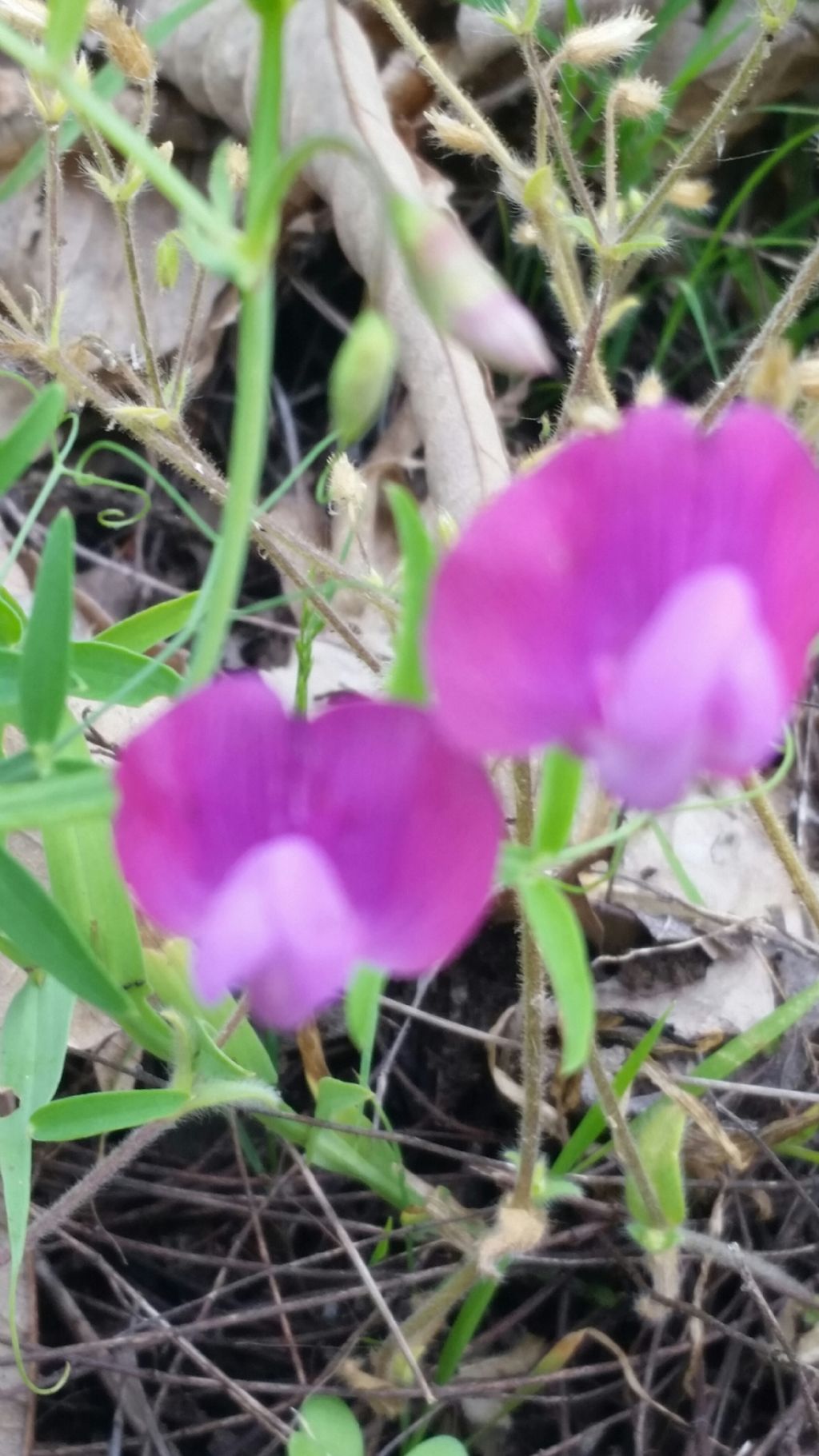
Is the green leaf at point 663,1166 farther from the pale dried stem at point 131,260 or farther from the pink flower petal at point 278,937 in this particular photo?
the pale dried stem at point 131,260

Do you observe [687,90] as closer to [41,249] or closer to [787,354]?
[41,249]

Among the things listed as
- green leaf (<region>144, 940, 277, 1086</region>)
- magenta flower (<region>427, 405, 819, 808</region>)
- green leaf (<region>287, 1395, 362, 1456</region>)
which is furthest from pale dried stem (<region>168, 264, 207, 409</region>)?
green leaf (<region>287, 1395, 362, 1456</region>)

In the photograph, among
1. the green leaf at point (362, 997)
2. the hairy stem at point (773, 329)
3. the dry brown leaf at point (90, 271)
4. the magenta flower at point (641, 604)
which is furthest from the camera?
the dry brown leaf at point (90, 271)

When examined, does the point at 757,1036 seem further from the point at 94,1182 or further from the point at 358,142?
the point at 358,142

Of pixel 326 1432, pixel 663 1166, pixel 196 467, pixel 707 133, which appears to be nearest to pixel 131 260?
pixel 196 467

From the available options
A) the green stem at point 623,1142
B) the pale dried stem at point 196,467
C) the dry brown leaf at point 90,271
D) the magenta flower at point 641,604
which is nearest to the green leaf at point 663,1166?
the green stem at point 623,1142

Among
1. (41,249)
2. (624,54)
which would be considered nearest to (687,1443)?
(624,54)

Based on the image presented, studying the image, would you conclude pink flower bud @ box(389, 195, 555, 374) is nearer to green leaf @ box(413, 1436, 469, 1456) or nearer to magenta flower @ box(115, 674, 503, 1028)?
magenta flower @ box(115, 674, 503, 1028)
